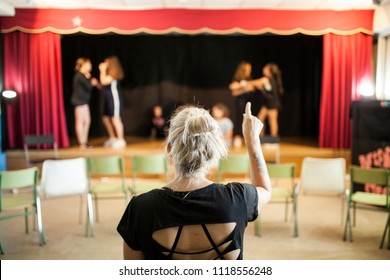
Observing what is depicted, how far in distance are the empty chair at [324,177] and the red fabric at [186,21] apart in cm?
178

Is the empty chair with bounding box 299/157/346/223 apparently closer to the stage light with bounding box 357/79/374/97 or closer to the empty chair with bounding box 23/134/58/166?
the stage light with bounding box 357/79/374/97

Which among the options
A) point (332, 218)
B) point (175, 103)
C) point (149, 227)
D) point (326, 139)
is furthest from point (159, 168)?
point (175, 103)

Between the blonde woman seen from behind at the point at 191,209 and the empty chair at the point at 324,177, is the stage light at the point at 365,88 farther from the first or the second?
the blonde woman seen from behind at the point at 191,209

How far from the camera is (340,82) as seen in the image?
21.3ft

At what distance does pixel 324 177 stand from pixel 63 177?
2426 mm

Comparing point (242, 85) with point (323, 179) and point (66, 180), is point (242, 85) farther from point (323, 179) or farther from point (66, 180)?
point (66, 180)

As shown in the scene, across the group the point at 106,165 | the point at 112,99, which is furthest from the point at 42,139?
the point at 106,165

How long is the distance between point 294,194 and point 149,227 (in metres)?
2.71

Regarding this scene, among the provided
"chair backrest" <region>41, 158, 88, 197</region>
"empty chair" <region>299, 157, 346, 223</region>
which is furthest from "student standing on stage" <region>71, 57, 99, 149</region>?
"empty chair" <region>299, 157, 346, 223</region>

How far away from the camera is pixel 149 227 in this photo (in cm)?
142

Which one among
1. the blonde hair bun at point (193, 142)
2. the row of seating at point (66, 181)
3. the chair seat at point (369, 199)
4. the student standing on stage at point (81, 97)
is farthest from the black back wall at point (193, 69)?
the blonde hair bun at point (193, 142)

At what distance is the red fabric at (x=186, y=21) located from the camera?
16.6 ft

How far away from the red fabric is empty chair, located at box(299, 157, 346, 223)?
178 centimetres
